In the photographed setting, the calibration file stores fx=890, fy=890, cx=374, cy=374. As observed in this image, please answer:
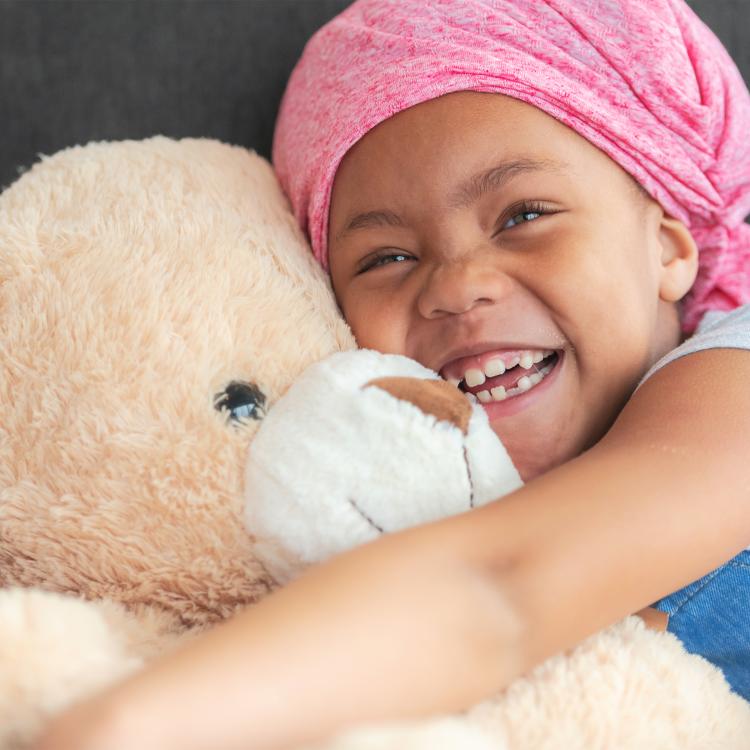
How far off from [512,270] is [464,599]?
404 millimetres

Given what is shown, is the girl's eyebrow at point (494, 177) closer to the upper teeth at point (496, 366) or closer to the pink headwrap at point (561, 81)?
the pink headwrap at point (561, 81)

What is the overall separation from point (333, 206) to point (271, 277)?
22cm

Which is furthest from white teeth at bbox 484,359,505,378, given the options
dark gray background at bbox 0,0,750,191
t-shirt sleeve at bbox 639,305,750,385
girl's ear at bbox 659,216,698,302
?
dark gray background at bbox 0,0,750,191

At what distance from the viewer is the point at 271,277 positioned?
2.62ft

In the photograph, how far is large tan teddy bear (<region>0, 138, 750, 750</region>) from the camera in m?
0.63

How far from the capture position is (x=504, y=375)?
92 cm

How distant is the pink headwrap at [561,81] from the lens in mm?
902

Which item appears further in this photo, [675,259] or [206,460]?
[675,259]

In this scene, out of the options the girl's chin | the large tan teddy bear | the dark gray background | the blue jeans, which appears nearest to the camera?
the large tan teddy bear

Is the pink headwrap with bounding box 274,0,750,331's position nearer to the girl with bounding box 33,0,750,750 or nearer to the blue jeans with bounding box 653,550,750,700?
the girl with bounding box 33,0,750,750

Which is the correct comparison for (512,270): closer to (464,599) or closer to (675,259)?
(675,259)

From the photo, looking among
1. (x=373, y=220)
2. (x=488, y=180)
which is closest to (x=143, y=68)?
(x=373, y=220)

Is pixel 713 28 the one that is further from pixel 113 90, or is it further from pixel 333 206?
pixel 113 90

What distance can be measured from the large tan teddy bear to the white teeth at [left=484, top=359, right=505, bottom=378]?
0.16 meters
